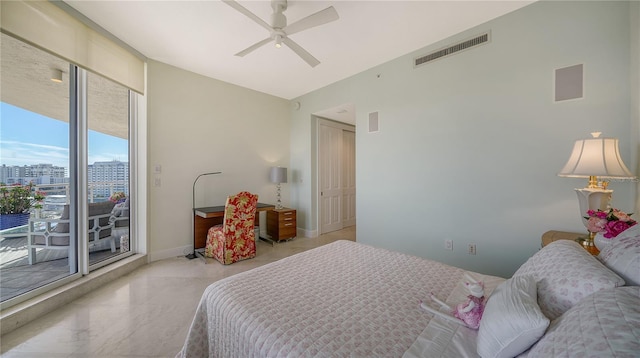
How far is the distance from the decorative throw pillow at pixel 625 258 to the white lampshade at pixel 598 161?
0.71m

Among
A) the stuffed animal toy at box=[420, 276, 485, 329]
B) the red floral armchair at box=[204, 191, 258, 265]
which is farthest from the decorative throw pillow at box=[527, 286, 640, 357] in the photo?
the red floral armchair at box=[204, 191, 258, 265]

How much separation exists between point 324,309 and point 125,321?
1924 millimetres

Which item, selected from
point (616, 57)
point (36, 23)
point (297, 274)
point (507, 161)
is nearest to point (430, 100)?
point (507, 161)

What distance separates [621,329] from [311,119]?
4.22m

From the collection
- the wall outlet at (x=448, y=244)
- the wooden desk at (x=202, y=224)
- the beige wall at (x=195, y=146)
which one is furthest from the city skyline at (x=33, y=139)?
the wall outlet at (x=448, y=244)

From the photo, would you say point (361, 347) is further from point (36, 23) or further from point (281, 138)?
point (281, 138)

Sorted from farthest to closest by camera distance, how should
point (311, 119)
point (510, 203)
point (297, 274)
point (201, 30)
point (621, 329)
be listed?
point (311, 119), point (201, 30), point (510, 203), point (297, 274), point (621, 329)

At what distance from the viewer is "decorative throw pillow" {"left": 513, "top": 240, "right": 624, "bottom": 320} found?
29.6 inches

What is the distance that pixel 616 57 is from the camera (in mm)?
1796

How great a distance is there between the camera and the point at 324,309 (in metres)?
1.08

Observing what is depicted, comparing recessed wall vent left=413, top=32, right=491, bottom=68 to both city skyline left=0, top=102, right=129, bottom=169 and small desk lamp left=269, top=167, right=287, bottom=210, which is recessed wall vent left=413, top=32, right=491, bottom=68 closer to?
small desk lamp left=269, top=167, right=287, bottom=210

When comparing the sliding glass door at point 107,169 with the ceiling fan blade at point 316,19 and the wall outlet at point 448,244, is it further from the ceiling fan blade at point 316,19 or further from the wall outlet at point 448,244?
the wall outlet at point 448,244

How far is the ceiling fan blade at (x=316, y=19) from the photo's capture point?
1.79m

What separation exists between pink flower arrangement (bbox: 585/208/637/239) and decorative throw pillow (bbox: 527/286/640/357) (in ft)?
2.64
